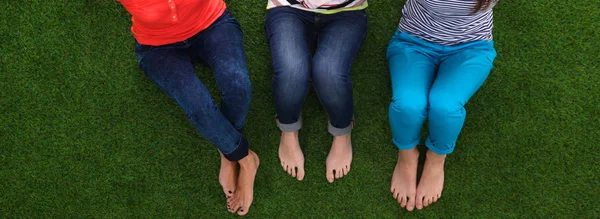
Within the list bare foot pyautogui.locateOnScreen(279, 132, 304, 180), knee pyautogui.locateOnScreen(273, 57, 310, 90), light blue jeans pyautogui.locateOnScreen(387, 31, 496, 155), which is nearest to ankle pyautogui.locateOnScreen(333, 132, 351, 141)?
bare foot pyautogui.locateOnScreen(279, 132, 304, 180)

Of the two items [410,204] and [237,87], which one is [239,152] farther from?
[410,204]

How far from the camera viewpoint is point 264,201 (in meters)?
2.43

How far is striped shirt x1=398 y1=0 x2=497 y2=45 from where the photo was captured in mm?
1883

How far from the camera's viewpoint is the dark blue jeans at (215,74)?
1.93 meters

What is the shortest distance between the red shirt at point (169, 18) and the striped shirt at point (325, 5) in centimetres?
32

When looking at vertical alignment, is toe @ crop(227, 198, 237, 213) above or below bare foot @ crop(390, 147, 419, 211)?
below

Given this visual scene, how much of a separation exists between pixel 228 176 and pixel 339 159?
58cm

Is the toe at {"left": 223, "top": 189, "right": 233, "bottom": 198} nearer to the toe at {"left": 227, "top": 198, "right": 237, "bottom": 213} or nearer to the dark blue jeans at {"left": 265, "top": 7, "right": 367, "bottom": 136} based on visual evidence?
the toe at {"left": 227, "top": 198, "right": 237, "bottom": 213}

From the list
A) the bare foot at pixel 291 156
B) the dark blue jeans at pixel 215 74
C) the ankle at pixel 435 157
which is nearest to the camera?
the dark blue jeans at pixel 215 74

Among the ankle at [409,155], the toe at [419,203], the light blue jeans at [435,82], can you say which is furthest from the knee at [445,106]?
the toe at [419,203]

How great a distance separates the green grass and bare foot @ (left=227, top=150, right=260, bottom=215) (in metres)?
0.08

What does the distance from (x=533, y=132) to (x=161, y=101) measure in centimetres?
195

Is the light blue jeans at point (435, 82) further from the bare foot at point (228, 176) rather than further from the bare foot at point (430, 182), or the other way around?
the bare foot at point (228, 176)

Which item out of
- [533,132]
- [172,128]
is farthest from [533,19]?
[172,128]
